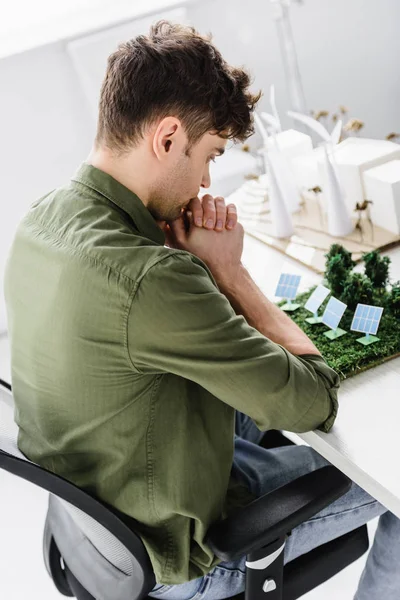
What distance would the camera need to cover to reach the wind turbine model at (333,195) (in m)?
1.76

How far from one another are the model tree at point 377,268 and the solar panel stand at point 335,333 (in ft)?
0.46

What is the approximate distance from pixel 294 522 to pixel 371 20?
3.35m

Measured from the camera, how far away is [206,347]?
991 millimetres

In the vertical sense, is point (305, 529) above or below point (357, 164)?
below

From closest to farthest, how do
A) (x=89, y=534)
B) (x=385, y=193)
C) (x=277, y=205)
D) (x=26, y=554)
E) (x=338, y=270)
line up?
(x=89, y=534), (x=338, y=270), (x=385, y=193), (x=277, y=205), (x=26, y=554)

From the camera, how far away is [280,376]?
1.04m

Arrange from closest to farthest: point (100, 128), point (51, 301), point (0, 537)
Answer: point (51, 301), point (100, 128), point (0, 537)

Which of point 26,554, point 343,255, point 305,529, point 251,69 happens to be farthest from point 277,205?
point 251,69

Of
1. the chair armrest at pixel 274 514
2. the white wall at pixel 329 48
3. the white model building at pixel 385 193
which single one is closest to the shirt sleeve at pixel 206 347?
the chair armrest at pixel 274 514

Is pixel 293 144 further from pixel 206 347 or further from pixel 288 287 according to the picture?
pixel 206 347

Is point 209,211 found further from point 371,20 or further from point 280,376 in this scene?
point 371,20

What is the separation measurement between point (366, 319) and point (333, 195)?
51 centimetres

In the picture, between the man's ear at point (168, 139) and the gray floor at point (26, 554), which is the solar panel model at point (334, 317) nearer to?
the man's ear at point (168, 139)

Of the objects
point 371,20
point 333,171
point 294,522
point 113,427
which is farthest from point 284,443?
point 371,20
